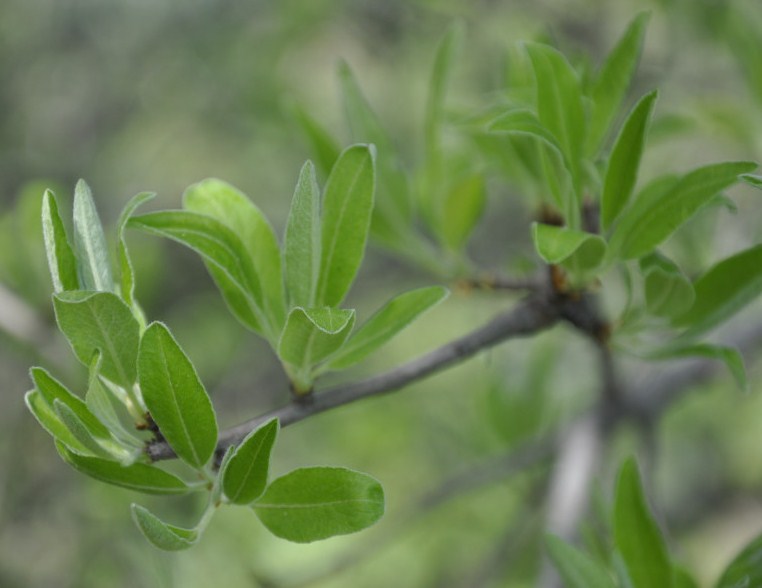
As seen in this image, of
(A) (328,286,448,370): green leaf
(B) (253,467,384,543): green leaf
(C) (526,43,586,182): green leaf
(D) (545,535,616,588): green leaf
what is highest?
(C) (526,43,586,182): green leaf

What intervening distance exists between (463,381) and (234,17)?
1415 mm

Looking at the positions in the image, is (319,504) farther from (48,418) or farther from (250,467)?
(48,418)

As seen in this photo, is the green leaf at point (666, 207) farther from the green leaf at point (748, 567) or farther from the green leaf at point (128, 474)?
the green leaf at point (128, 474)

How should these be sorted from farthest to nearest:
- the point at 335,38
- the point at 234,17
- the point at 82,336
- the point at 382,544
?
the point at 335,38 → the point at 234,17 → the point at 382,544 → the point at 82,336

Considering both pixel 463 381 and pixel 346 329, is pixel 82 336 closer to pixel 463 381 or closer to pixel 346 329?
pixel 346 329

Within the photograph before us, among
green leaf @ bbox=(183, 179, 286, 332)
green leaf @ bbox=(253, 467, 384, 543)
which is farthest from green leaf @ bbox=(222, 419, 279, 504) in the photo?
green leaf @ bbox=(183, 179, 286, 332)

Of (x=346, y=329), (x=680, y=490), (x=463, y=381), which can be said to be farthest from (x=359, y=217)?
(x=680, y=490)

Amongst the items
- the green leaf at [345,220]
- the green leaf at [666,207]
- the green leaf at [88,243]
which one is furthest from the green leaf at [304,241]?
the green leaf at [666,207]

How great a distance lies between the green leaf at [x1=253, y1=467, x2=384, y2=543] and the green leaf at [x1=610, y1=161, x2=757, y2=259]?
10.4 inches

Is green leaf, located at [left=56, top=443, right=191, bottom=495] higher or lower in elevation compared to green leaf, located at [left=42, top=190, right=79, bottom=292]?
lower

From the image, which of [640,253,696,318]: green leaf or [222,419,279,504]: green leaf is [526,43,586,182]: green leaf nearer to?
[640,253,696,318]: green leaf

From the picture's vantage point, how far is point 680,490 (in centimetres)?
279

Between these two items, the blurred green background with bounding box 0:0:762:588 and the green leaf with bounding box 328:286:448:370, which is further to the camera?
the blurred green background with bounding box 0:0:762:588

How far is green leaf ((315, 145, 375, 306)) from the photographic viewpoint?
2.00 ft
